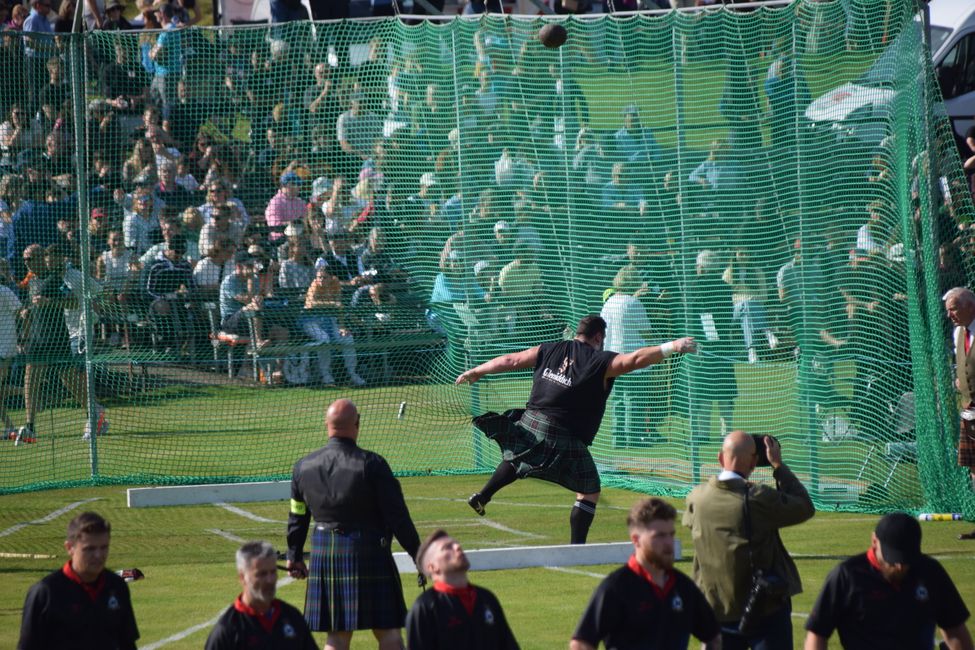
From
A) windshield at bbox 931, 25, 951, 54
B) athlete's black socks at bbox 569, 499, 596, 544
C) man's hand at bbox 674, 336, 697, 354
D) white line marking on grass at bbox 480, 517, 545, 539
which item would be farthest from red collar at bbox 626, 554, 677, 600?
windshield at bbox 931, 25, 951, 54

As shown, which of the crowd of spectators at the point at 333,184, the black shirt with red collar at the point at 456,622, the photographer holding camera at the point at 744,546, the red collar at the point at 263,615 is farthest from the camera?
the crowd of spectators at the point at 333,184

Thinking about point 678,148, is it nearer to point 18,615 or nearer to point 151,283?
point 151,283

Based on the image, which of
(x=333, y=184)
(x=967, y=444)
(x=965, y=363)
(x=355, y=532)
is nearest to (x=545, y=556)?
(x=355, y=532)

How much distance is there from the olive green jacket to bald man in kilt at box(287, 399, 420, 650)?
139 centimetres

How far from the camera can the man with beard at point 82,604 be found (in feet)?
16.5

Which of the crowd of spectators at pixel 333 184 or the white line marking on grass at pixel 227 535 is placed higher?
the crowd of spectators at pixel 333 184

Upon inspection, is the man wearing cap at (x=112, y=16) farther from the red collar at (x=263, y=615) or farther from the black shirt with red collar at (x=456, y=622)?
the black shirt with red collar at (x=456, y=622)

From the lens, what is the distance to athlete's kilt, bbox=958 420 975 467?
9.45 m

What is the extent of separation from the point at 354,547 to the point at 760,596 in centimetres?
190

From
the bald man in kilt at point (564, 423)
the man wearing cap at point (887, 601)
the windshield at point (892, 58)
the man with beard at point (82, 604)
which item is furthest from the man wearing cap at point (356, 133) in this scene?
the man wearing cap at point (887, 601)

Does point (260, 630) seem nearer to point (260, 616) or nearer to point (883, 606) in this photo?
point (260, 616)

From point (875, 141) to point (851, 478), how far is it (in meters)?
2.58

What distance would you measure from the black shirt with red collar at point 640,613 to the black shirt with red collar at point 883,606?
0.53 meters

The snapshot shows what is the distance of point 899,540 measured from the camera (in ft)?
16.7
